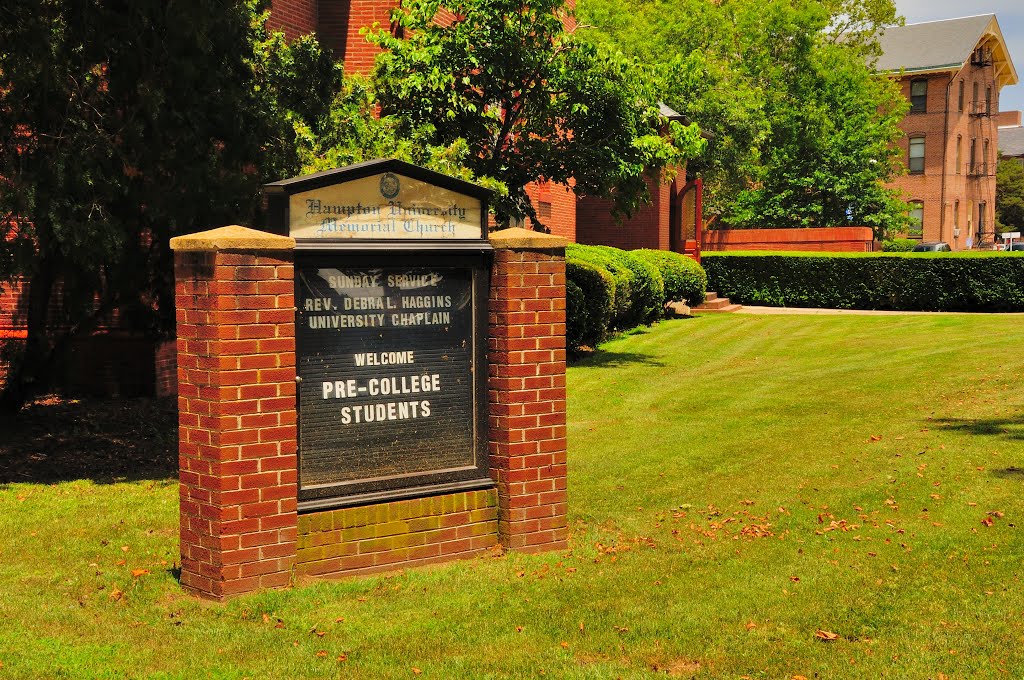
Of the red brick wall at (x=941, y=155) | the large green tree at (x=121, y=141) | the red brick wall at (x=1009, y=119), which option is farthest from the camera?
the red brick wall at (x=1009, y=119)

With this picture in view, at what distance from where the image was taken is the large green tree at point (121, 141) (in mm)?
9523

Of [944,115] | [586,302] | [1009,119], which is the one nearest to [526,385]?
[586,302]

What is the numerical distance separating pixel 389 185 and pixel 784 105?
40.1 meters

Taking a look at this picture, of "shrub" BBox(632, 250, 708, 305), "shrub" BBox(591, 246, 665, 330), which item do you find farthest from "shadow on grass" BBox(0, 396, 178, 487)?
"shrub" BBox(632, 250, 708, 305)

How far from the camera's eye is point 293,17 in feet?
59.6

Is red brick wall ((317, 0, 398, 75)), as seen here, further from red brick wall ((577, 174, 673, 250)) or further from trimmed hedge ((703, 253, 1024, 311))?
trimmed hedge ((703, 253, 1024, 311))

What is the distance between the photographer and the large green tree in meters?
9.52

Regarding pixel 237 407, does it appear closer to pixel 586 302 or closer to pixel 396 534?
pixel 396 534

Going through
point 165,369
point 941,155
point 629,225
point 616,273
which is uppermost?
point 941,155

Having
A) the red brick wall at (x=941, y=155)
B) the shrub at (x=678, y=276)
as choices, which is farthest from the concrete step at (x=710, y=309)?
the red brick wall at (x=941, y=155)

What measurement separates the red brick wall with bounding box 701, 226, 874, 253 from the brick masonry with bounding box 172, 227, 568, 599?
3417 centimetres

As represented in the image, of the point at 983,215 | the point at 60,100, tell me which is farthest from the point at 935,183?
the point at 60,100

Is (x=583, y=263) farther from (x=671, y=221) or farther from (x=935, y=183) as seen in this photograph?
(x=935, y=183)

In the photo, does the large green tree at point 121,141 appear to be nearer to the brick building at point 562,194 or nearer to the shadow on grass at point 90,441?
the shadow on grass at point 90,441
